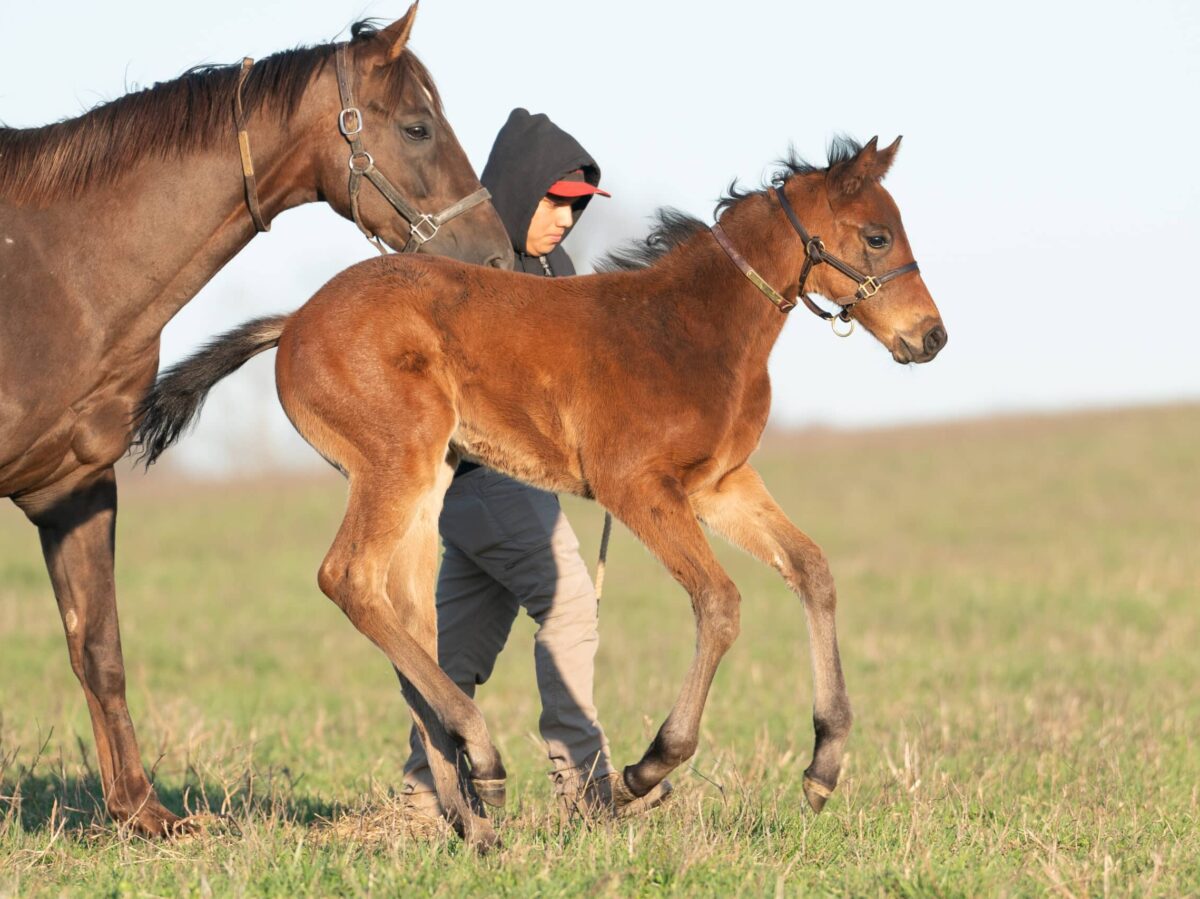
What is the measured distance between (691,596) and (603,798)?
1253mm

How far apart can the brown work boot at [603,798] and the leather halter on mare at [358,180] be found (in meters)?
1.91

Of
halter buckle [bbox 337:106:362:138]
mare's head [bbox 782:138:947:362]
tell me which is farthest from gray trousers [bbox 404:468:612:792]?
mare's head [bbox 782:138:947:362]

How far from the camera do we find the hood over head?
5285 mm

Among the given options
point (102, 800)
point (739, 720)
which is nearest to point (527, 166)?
point (102, 800)

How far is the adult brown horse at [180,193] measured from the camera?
4.71 m

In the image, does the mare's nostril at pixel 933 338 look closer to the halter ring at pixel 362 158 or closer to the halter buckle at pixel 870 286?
the halter buckle at pixel 870 286

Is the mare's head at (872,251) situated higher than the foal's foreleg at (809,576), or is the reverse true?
the mare's head at (872,251)

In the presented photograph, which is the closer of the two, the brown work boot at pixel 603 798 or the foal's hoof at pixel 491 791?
the foal's hoof at pixel 491 791

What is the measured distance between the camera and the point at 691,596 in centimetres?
416

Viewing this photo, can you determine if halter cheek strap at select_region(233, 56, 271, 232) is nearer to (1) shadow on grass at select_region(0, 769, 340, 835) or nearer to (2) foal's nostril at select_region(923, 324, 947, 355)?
(1) shadow on grass at select_region(0, 769, 340, 835)

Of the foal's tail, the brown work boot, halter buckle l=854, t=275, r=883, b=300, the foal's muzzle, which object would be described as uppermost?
halter buckle l=854, t=275, r=883, b=300

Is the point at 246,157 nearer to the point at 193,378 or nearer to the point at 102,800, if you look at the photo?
the point at 193,378

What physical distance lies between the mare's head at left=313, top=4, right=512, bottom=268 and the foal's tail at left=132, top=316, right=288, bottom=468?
0.51 m

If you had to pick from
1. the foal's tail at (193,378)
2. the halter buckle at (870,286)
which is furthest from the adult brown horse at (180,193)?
the halter buckle at (870,286)
